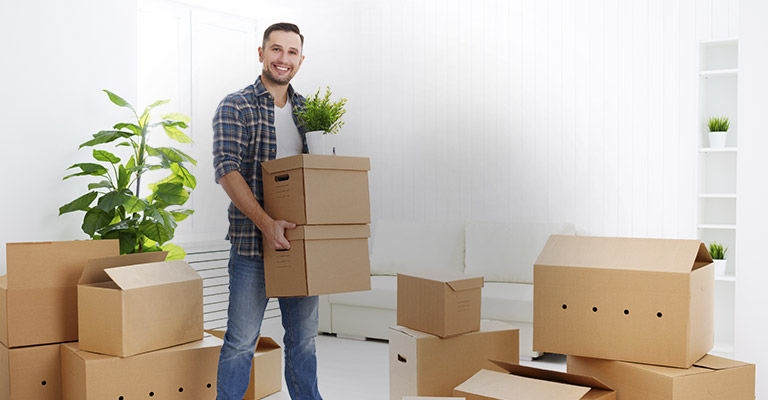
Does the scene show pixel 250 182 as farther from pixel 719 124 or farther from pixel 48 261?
pixel 719 124

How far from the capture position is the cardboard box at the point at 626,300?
1.95m

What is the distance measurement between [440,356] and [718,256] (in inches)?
87.2

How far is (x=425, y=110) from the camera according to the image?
501cm

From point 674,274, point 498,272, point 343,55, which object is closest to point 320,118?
point 674,274

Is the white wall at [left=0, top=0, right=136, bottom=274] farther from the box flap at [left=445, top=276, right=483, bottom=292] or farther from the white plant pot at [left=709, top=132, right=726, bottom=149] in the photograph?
the white plant pot at [left=709, top=132, right=726, bottom=149]

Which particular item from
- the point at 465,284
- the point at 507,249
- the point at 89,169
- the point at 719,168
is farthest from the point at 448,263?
the point at 89,169

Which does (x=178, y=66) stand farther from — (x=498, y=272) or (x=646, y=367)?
(x=646, y=367)

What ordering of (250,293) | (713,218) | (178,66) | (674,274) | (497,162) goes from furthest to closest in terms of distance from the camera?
(497,162) → (178,66) → (713,218) → (250,293) → (674,274)

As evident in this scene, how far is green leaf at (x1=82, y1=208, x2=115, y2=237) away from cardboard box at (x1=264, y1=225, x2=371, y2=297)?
1109mm

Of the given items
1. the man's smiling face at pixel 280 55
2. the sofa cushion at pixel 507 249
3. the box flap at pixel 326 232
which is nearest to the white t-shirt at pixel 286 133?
the man's smiling face at pixel 280 55

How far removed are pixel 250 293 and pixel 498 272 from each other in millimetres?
2369

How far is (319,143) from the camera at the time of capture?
2.27 meters

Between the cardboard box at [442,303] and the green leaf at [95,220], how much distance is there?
1.34 m

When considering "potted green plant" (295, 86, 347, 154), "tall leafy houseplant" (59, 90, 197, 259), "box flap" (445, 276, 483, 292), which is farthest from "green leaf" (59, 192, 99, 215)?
"box flap" (445, 276, 483, 292)
